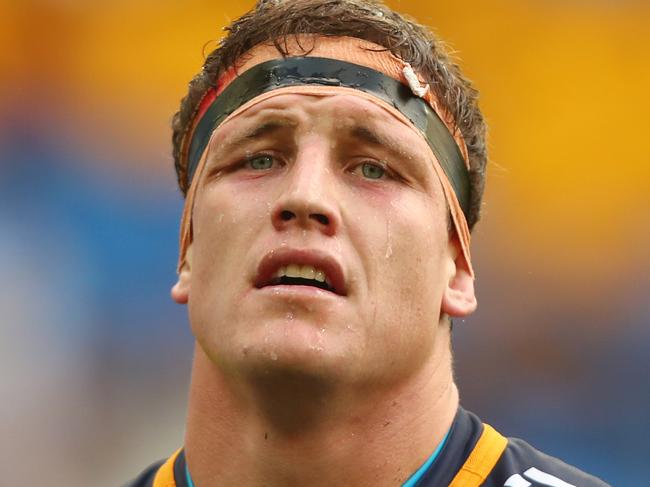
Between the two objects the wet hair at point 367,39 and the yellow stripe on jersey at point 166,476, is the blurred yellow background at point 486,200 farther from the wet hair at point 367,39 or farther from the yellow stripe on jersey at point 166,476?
the wet hair at point 367,39

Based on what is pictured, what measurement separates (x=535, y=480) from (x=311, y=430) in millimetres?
632

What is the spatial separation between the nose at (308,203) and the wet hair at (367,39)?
1.64 feet

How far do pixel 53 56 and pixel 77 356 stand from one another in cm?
235

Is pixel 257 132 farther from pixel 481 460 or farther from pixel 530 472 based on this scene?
pixel 530 472

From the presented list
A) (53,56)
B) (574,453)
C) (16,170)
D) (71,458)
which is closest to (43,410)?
(71,458)

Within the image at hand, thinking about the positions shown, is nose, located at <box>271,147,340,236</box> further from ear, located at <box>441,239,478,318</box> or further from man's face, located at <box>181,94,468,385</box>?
ear, located at <box>441,239,478,318</box>

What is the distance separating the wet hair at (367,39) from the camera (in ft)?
9.10

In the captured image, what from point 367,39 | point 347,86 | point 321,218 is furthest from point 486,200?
point 321,218

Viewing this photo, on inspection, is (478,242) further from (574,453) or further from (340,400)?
(340,400)

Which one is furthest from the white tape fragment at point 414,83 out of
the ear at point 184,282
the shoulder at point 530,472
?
the shoulder at point 530,472

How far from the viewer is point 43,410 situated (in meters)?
5.50

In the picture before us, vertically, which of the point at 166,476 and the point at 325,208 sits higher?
the point at 325,208

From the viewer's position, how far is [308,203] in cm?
232

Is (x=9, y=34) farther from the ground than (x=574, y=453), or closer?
farther from the ground
